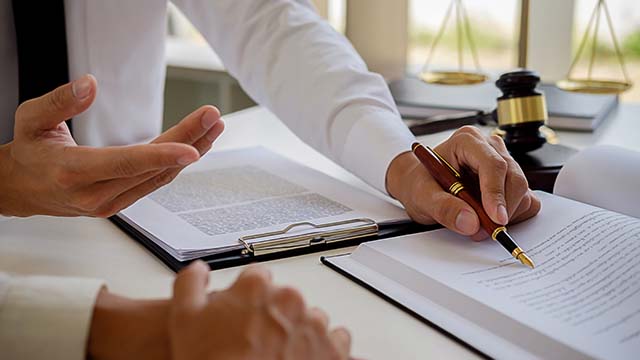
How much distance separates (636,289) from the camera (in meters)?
0.73

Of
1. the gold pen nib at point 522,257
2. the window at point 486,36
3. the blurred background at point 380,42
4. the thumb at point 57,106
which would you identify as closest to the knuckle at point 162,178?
the thumb at point 57,106

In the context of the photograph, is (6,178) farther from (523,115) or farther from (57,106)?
(523,115)

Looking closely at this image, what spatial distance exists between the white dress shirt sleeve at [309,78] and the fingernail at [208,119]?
297mm

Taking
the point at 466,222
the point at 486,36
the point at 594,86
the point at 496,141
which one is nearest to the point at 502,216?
the point at 466,222

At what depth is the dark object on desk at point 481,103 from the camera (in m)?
1.49

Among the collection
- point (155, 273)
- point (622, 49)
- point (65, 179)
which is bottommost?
point (622, 49)

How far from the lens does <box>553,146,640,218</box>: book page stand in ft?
3.04

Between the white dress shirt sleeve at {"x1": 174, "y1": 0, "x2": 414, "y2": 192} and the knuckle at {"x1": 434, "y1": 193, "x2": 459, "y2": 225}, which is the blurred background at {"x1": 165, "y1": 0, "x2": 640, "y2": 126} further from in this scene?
the knuckle at {"x1": 434, "y1": 193, "x2": 459, "y2": 225}

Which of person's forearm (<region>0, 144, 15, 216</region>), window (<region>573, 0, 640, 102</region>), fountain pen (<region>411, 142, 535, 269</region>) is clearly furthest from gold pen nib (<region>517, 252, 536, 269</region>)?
window (<region>573, 0, 640, 102</region>)

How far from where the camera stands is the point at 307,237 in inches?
34.9

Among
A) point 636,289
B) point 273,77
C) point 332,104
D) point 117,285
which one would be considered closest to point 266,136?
point 273,77

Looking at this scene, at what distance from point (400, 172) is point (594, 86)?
60 centimetres

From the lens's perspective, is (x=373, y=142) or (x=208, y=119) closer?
(x=208, y=119)

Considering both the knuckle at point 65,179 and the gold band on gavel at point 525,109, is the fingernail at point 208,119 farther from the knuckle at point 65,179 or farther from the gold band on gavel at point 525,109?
the gold band on gavel at point 525,109
